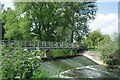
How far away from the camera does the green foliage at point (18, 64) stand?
3467 mm

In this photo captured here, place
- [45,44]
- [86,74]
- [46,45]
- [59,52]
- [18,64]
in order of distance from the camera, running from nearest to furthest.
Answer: [18,64]
[86,74]
[45,44]
[46,45]
[59,52]

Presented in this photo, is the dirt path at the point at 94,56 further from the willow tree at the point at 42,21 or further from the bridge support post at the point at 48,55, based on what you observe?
the bridge support post at the point at 48,55

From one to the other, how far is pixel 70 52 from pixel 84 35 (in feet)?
7.07

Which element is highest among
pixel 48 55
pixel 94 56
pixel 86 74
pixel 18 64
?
pixel 18 64

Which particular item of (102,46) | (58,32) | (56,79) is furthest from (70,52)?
(56,79)

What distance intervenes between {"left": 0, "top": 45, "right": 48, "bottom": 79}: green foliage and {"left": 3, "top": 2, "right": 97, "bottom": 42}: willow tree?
400 inches

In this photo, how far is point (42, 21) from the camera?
14.1 meters

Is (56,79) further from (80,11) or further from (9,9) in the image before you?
(80,11)

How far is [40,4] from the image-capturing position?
46.1 feet

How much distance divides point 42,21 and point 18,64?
35.0 ft

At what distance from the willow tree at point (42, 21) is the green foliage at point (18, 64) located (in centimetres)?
1017

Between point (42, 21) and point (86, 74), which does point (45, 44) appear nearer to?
point (42, 21)

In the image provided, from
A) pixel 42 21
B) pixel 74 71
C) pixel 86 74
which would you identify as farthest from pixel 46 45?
pixel 86 74

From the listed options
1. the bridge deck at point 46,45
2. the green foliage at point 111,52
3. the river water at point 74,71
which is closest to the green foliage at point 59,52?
the bridge deck at point 46,45
